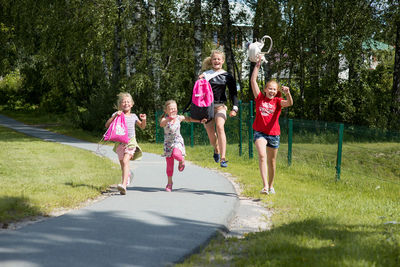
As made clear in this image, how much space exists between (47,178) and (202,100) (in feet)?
12.9

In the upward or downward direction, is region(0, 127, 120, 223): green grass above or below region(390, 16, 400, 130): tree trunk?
below

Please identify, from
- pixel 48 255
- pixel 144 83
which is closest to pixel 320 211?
pixel 48 255

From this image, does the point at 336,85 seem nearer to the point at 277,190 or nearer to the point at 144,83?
the point at 144,83

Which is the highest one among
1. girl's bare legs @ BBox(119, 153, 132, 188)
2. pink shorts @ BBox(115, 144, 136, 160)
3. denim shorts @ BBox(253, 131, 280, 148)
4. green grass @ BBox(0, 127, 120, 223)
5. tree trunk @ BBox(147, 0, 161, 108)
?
tree trunk @ BBox(147, 0, 161, 108)

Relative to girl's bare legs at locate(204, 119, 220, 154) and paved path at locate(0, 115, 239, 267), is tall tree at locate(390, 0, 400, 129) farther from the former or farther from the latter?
paved path at locate(0, 115, 239, 267)

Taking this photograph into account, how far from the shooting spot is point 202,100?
24.7ft

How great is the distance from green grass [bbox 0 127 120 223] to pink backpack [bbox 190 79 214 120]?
2.19m

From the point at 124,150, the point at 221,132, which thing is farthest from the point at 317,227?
the point at 124,150

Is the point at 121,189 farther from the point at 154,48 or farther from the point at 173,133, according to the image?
the point at 154,48

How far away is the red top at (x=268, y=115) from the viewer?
713cm

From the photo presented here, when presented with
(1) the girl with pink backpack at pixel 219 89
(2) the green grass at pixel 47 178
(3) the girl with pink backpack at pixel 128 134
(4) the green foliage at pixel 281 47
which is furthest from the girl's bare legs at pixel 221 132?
(4) the green foliage at pixel 281 47

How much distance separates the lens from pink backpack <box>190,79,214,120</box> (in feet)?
24.6

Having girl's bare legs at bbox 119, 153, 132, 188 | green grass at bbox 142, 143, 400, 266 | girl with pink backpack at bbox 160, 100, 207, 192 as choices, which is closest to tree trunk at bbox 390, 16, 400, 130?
green grass at bbox 142, 143, 400, 266

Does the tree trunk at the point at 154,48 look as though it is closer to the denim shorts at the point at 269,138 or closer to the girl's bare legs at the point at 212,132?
the girl's bare legs at the point at 212,132
